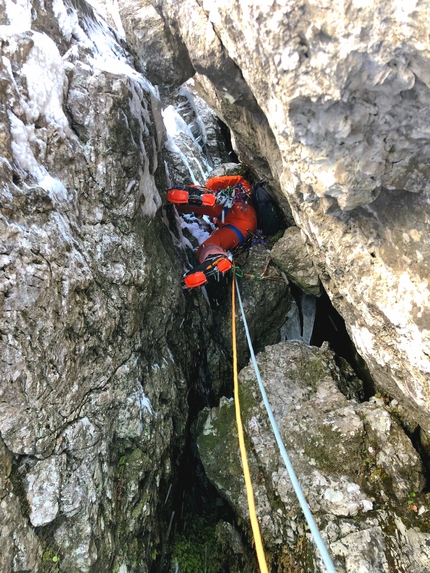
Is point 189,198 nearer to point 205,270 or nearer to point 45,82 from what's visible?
point 205,270

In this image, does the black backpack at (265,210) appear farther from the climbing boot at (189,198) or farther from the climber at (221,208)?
the climbing boot at (189,198)

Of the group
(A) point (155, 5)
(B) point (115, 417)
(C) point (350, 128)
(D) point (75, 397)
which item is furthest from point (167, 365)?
(A) point (155, 5)

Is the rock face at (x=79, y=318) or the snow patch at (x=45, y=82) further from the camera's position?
the snow patch at (x=45, y=82)

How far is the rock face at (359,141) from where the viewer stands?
6.68 feet

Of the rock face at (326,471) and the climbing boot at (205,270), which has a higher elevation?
the climbing boot at (205,270)

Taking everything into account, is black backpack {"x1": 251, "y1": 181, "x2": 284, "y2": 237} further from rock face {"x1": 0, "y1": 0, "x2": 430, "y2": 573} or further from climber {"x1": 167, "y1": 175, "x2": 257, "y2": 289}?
rock face {"x1": 0, "y1": 0, "x2": 430, "y2": 573}

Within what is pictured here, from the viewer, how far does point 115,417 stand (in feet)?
12.1

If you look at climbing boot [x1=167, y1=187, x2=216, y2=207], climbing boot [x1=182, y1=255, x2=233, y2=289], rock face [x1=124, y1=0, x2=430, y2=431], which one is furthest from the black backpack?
rock face [x1=124, y1=0, x2=430, y2=431]

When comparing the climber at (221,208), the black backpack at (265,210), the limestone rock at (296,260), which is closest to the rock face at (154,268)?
the climber at (221,208)

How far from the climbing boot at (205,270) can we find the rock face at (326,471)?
4.93 feet

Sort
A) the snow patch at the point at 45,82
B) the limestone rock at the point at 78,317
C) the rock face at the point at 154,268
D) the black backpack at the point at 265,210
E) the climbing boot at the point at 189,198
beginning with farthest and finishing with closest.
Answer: the black backpack at the point at 265,210 < the climbing boot at the point at 189,198 < the snow patch at the point at 45,82 < the limestone rock at the point at 78,317 < the rock face at the point at 154,268

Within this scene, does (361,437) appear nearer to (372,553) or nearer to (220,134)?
(372,553)

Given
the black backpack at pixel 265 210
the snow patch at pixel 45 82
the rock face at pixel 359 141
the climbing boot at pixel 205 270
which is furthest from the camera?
the black backpack at pixel 265 210

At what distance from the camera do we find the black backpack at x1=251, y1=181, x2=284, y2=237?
22.8ft
